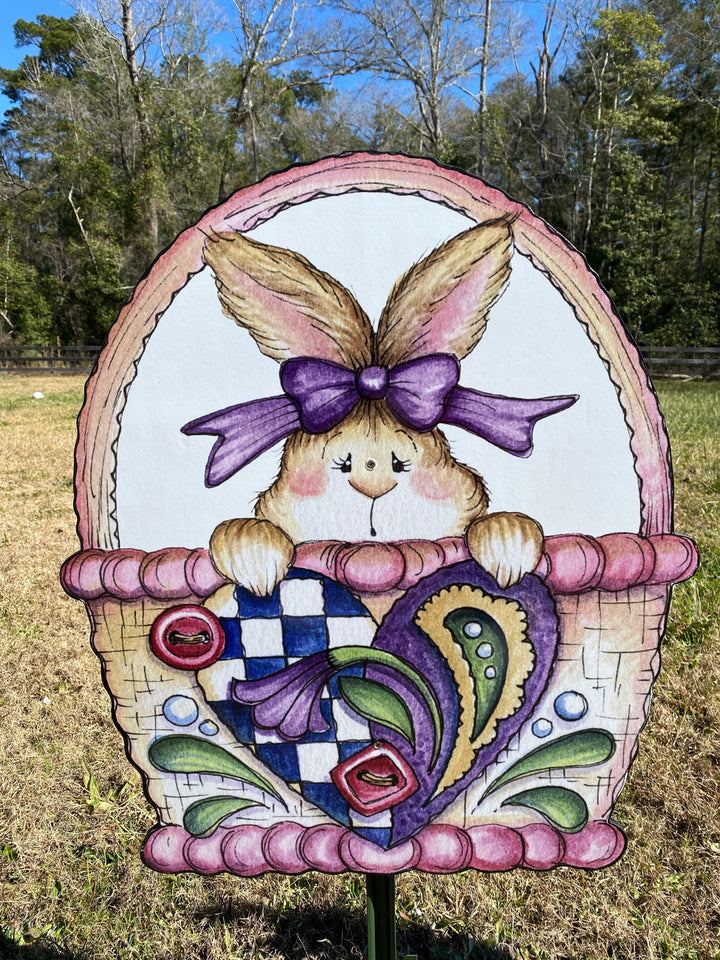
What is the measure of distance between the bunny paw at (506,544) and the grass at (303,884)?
44.5 inches

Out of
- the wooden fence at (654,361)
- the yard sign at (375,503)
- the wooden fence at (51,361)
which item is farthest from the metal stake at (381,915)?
the wooden fence at (51,361)

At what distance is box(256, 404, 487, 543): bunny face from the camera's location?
943 millimetres

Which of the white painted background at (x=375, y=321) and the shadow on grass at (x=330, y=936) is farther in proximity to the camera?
the shadow on grass at (x=330, y=936)

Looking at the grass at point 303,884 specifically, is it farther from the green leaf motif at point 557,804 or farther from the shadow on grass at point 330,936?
the green leaf motif at point 557,804

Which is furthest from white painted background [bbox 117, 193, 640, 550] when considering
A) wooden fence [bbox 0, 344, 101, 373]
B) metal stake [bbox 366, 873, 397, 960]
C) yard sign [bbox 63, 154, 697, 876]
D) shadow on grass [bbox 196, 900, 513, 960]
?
wooden fence [bbox 0, 344, 101, 373]

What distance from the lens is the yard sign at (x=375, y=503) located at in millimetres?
930

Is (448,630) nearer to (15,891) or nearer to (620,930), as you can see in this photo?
(620,930)

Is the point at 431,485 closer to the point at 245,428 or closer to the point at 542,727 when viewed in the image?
the point at 245,428

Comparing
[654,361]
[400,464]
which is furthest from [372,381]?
[654,361]

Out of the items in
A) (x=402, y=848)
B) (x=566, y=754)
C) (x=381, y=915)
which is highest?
(x=566, y=754)

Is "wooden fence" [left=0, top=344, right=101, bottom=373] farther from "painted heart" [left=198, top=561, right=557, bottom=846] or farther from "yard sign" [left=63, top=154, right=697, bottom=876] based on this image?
"painted heart" [left=198, top=561, right=557, bottom=846]

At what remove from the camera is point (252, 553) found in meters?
Answer: 0.95

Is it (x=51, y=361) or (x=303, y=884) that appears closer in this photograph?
(x=303, y=884)

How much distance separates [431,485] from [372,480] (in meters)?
0.09
